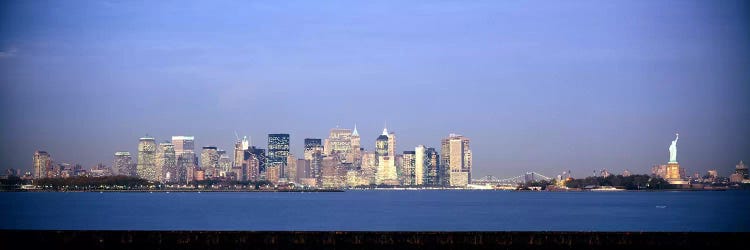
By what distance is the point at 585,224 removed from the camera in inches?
3238
